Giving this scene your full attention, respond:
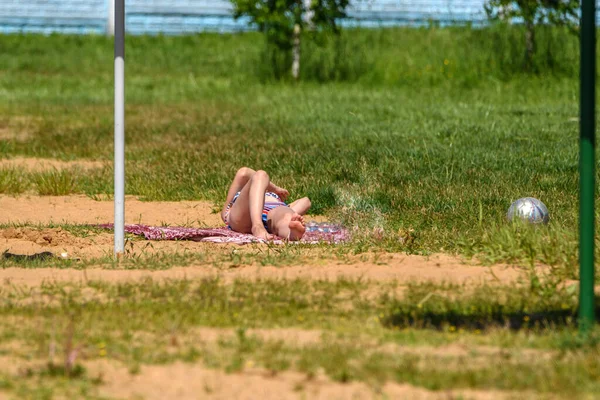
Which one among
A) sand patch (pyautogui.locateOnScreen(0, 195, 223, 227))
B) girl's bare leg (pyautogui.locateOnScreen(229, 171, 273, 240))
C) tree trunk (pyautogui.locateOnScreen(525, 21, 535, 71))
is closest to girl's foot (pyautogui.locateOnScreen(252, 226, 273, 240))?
girl's bare leg (pyautogui.locateOnScreen(229, 171, 273, 240))

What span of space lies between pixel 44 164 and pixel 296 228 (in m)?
5.04

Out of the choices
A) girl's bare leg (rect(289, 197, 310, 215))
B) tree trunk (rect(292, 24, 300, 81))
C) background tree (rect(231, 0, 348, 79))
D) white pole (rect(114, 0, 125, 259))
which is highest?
background tree (rect(231, 0, 348, 79))

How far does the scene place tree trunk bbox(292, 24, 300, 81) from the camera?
17844 mm

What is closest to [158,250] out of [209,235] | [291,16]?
[209,235]

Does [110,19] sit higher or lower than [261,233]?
higher

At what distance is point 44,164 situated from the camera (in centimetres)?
1148

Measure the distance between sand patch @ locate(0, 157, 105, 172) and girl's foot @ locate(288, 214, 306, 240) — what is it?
4285mm

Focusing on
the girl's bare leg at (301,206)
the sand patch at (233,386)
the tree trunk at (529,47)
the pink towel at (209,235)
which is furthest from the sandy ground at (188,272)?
the tree trunk at (529,47)

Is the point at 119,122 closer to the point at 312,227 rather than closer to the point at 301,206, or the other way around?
the point at 301,206

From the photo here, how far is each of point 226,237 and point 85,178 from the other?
3.31 m

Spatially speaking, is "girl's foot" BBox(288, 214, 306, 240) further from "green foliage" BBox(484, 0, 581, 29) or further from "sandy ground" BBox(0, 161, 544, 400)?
"green foliage" BBox(484, 0, 581, 29)

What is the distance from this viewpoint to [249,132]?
42.3 ft

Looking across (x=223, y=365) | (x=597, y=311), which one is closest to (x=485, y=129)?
(x=597, y=311)

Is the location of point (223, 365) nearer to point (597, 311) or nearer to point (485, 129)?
point (597, 311)
